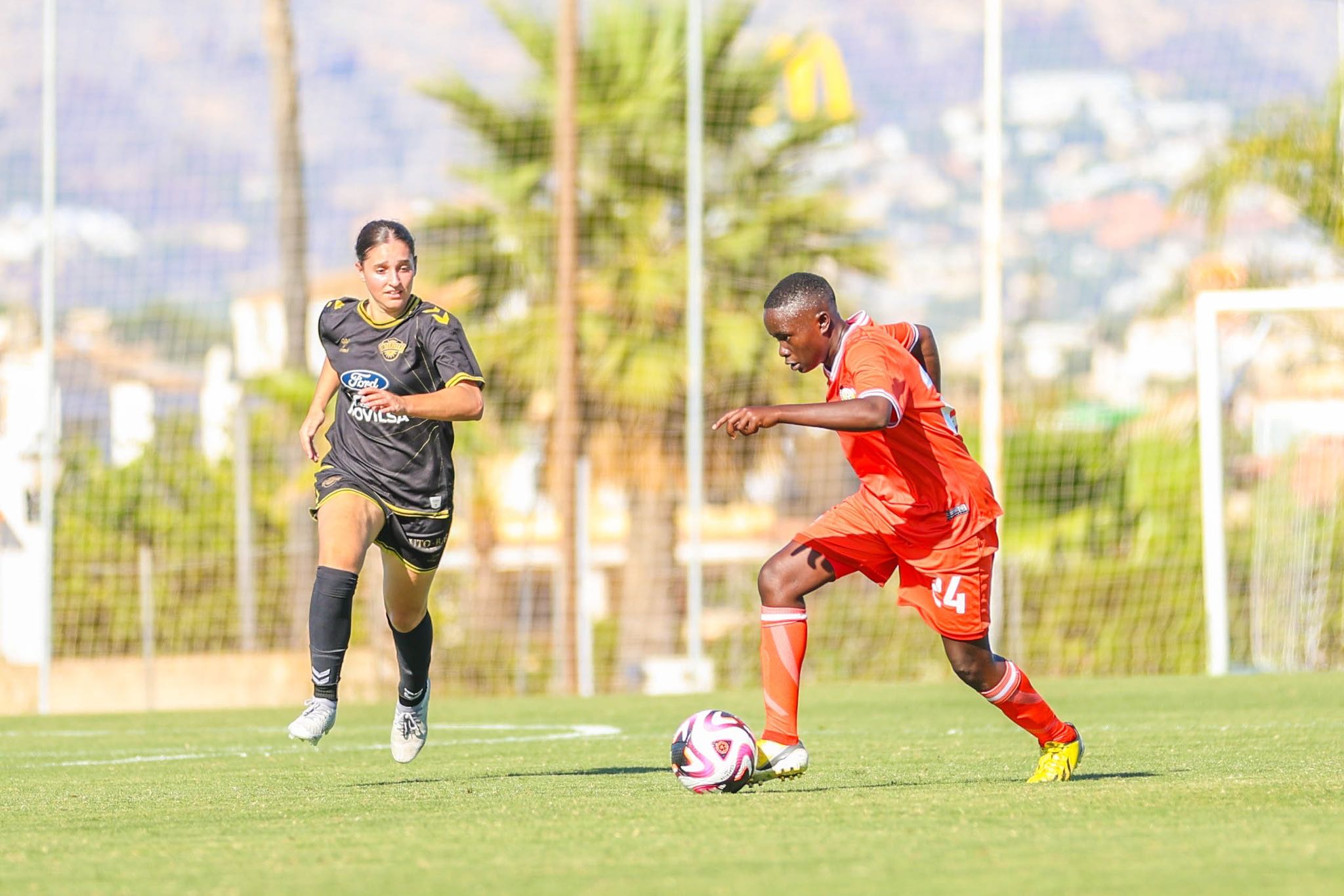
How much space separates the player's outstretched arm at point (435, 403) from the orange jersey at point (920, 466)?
1.30 metres

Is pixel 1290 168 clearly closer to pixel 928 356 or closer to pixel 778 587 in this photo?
pixel 928 356

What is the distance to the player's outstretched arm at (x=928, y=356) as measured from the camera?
614 cm

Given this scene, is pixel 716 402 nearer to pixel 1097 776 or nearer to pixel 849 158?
pixel 849 158

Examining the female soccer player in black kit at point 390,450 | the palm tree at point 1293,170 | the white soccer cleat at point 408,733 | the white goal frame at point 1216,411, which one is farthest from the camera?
the palm tree at point 1293,170

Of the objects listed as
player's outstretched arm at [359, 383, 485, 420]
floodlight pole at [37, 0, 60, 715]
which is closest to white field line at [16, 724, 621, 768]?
player's outstretched arm at [359, 383, 485, 420]

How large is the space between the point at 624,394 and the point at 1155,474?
5.96 metres

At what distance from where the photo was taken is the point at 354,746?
337 inches

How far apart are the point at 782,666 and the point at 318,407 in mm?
2304

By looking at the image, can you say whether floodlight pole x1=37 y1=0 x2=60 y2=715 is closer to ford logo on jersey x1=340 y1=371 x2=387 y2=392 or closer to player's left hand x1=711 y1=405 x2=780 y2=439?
ford logo on jersey x1=340 y1=371 x2=387 y2=392

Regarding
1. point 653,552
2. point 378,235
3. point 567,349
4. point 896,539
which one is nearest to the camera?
point 896,539

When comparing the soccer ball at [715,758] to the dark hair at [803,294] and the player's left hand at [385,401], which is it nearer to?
the dark hair at [803,294]

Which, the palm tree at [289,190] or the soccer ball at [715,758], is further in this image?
the palm tree at [289,190]

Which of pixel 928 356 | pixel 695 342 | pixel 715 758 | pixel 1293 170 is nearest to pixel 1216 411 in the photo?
pixel 695 342

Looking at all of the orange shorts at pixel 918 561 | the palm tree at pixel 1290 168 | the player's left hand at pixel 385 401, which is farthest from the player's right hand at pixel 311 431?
the palm tree at pixel 1290 168
